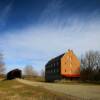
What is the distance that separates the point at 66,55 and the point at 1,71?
32.0m

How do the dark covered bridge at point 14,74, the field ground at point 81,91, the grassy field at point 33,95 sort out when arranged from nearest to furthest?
the grassy field at point 33,95
the field ground at point 81,91
the dark covered bridge at point 14,74

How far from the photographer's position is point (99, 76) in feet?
220

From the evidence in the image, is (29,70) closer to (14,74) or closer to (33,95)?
(14,74)

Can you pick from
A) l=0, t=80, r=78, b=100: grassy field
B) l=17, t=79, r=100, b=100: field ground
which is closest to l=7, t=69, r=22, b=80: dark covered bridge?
l=17, t=79, r=100, b=100: field ground

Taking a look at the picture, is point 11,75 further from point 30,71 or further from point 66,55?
point 30,71

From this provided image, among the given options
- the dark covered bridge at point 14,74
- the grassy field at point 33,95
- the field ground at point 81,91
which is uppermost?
the dark covered bridge at point 14,74

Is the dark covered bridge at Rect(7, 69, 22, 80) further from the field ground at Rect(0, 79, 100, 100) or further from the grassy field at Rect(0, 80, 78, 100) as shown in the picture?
the grassy field at Rect(0, 80, 78, 100)

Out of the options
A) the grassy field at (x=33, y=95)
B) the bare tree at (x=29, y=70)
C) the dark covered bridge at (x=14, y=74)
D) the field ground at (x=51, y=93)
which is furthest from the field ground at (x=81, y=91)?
the bare tree at (x=29, y=70)

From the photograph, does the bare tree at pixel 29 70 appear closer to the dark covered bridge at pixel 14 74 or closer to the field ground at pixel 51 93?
the dark covered bridge at pixel 14 74

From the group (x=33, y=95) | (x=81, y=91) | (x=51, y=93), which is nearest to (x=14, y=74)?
(x=81, y=91)

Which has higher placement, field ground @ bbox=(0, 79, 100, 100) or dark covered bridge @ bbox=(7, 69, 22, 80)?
dark covered bridge @ bbox=(7, 69, 22, 80)

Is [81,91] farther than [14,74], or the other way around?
[14,74]

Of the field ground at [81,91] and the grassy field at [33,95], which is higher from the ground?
the field ground at [81,91]

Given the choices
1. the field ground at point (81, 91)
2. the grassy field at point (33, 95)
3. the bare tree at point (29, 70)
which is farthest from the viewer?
the bare tree at point (29, 70)
